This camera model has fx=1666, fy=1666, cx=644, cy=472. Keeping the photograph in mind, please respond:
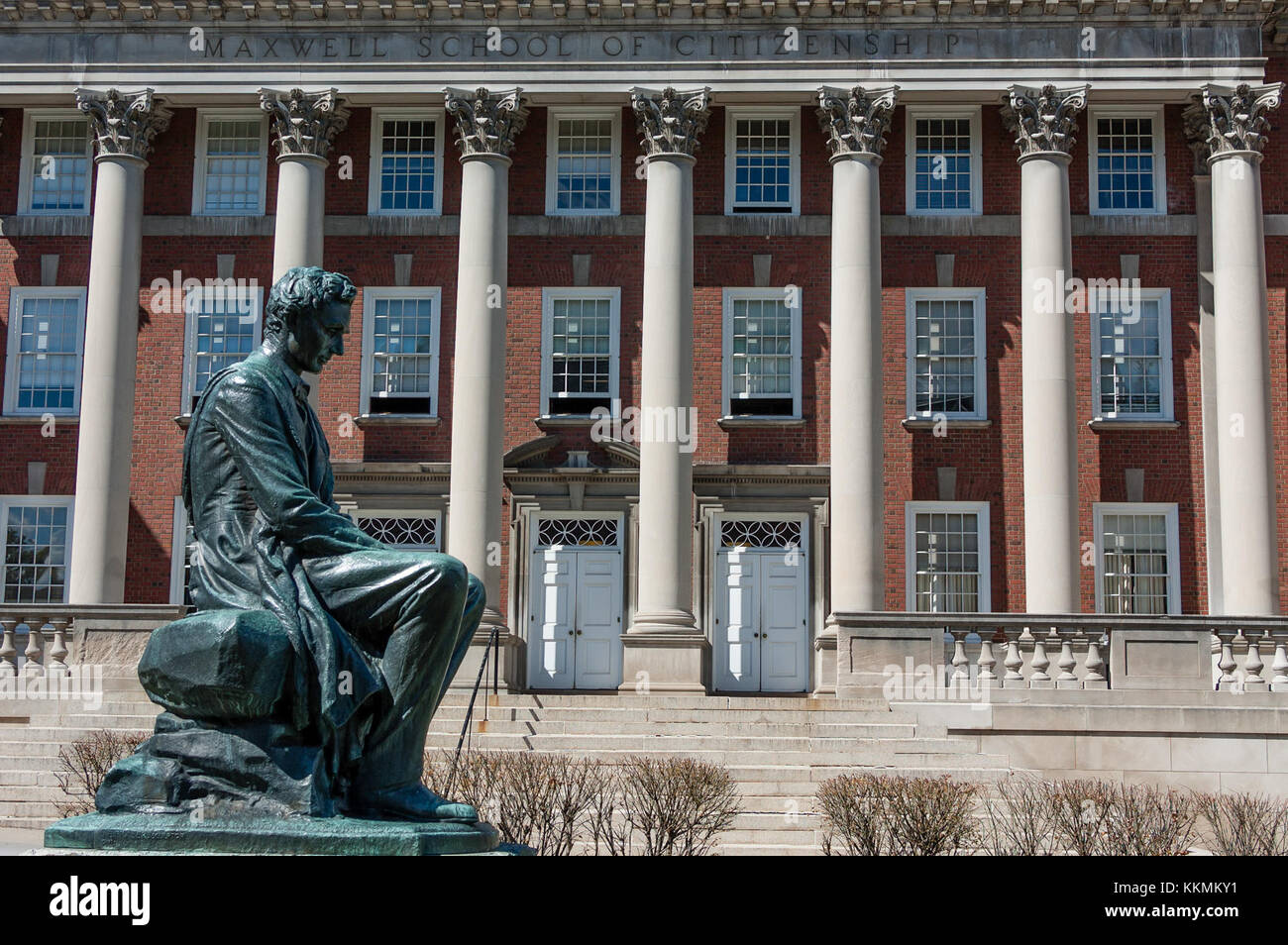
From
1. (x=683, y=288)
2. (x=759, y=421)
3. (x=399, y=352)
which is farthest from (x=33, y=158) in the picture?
(x=759, y=421)

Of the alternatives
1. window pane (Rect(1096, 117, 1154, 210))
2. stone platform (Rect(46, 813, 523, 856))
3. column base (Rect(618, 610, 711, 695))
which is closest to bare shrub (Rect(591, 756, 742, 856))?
stone platform (Rect(46, 813, 523, 856))

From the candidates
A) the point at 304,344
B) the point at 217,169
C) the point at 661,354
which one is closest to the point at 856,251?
the point at 661,354

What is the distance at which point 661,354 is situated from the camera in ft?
101

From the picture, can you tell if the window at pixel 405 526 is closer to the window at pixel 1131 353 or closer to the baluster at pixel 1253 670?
the window at pixel 1131 353

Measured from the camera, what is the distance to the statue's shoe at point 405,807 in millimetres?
7090

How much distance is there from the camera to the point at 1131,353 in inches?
1323

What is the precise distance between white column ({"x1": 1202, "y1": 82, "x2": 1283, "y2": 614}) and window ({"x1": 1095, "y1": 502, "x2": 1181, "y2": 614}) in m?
1.08

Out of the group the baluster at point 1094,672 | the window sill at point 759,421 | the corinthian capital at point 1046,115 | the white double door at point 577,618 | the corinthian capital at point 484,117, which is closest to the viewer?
the baluster at point 1094,672

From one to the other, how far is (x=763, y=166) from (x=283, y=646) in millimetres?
28617

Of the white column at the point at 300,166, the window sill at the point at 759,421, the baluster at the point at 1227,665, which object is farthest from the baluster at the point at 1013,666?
the white column at the point at 300,166

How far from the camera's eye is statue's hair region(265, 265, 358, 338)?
309 inches

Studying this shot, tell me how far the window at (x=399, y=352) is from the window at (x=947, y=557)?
32.9 feet

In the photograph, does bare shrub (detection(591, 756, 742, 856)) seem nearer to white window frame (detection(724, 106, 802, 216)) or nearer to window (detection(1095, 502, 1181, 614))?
window (detection(1095, 502, 1181, 614))

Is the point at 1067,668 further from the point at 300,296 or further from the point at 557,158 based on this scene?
the point at 300,296
